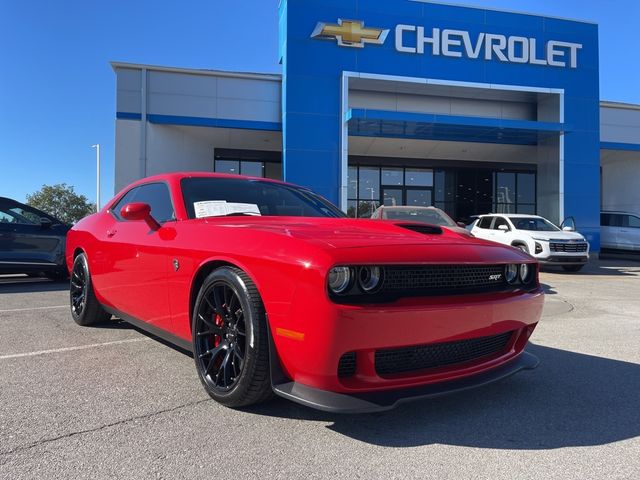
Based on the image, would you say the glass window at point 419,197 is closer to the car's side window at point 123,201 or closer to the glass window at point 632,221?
the glass window at point 632,221

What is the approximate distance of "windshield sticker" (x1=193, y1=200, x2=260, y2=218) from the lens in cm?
339

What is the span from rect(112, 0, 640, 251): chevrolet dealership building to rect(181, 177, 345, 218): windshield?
431 inches

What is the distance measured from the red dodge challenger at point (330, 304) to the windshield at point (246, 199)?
2cm

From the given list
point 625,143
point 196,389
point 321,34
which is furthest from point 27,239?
point 625,143

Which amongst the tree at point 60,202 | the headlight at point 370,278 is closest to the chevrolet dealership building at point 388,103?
the headlight at point 370,278

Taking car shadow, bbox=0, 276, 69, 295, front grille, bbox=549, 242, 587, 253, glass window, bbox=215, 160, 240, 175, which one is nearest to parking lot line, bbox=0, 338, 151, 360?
car shadow, bbox=0, 276, 69, 295

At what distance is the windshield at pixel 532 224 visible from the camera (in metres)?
12.6

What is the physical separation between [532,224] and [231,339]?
39.2 feet

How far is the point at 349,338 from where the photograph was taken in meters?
2.14

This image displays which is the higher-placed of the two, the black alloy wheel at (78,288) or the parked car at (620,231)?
the parked car at (620,231)

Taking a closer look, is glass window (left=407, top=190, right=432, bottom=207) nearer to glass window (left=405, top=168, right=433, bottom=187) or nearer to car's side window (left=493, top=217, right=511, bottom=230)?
glass window (left=405, top=168, right=433, bottom=187)

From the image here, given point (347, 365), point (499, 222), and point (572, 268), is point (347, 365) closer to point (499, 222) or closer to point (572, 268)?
point (499, 222)

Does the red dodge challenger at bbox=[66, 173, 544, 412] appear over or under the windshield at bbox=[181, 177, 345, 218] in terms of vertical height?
under

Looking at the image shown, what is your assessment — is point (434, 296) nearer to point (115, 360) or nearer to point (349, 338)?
point (349, 338)
